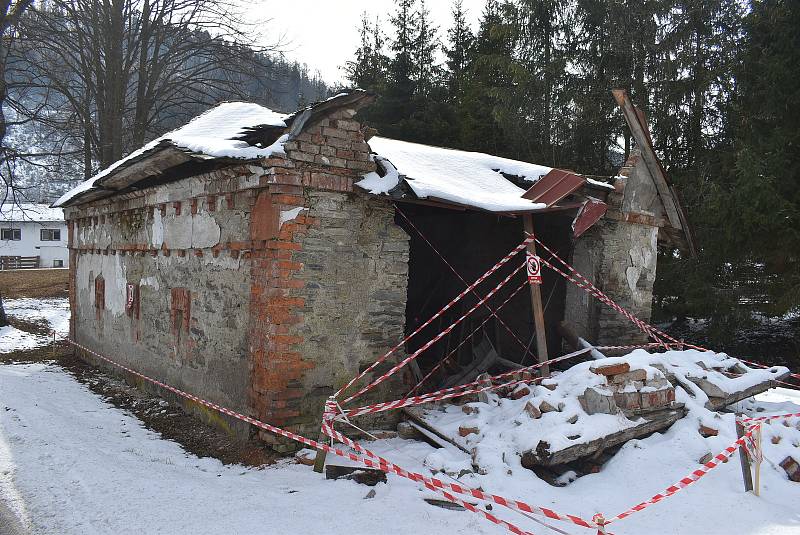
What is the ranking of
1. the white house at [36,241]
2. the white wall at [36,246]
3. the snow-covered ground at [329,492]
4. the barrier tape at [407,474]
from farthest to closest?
1. the white wall at [36,246]
2. the white house at [36,241]
3. the snow-covered ground at [329,492]
4. the barrier tape at [407,474]

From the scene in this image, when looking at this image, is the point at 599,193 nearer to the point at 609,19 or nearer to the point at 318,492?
the point at 318,492

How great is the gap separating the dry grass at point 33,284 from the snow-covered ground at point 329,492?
20.6 m

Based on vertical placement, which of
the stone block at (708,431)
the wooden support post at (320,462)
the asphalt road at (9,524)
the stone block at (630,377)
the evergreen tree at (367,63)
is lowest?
the asphalt road at (9,524)

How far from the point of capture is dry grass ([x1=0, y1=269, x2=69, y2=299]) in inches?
941

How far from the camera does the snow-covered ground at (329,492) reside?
14.3ft

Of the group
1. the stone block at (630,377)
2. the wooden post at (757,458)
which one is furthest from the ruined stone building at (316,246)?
the wooden post at (757,458)

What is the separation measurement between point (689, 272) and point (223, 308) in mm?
13566

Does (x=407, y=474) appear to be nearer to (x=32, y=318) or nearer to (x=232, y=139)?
(x=232, y=139)

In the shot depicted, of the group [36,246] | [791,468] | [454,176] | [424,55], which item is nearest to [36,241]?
[36,246]

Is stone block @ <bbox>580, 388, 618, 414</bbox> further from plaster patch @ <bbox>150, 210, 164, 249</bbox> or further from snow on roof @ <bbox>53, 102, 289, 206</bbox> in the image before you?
plaster patch @ <bbox>150, 210, 164, 249</bbox>

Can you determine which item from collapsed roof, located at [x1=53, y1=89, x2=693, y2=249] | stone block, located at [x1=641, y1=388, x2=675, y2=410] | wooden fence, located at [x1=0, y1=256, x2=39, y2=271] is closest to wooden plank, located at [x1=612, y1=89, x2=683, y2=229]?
collapsed roof, located at [x1=53, y1=89, x2=693, y2=249]

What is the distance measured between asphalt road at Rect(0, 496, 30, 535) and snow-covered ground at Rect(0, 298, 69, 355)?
10.1 metres

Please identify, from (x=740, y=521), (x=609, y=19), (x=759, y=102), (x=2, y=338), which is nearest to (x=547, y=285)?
(x=740, y=521)

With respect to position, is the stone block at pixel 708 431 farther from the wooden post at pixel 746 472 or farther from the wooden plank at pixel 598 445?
the wooden post at pixel 746 472
